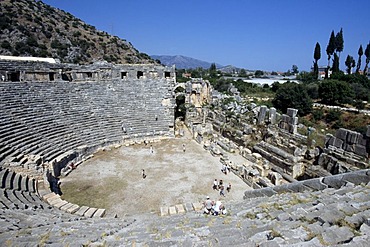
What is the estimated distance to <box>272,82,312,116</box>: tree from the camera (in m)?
29.0

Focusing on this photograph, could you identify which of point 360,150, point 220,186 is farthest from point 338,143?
point 220,186

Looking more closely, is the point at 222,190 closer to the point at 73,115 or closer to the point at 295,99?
the point at 73,115

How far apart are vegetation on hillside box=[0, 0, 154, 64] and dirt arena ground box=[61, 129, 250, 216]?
1149 inches

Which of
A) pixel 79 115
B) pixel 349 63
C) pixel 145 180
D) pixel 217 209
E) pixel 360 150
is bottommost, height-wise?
pixel 145 180

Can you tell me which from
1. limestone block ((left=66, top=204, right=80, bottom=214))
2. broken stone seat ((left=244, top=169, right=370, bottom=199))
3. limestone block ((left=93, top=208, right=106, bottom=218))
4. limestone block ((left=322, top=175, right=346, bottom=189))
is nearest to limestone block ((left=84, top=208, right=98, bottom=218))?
limestone block ((left=93, top=208, right=106, bottom=218))

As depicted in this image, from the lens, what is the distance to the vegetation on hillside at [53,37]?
1473 inches

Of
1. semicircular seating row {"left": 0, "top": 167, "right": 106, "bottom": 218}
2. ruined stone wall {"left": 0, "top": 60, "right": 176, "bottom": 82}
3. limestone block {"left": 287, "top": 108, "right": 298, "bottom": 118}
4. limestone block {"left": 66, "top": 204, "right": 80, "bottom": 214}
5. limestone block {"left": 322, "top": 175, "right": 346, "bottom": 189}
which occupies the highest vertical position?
ruined stone wall {"left": 0, "top": 60, "right": 176, "bottom": 82}

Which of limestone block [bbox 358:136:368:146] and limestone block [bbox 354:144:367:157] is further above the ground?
limestone block [bbox 358:136:368:146]

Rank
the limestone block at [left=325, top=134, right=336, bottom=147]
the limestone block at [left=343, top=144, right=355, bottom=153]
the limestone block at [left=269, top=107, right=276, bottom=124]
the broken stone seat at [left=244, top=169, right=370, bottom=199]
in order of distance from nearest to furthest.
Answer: the broken stone seat at [left=244, top=169, right=370, bottom=199] < the limestone block at [left=343, top=144, right=355, bottom=153] < the limestone block at [left=325, top=134, right=336, bottom=147] < the limestone block at [left=269, top=107, right=276, bottom=124]

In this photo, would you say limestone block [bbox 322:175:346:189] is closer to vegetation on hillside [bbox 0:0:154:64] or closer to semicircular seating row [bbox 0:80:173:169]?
semicircular seating row [bbox 0:80:173:169]

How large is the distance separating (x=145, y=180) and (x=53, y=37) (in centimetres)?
3911

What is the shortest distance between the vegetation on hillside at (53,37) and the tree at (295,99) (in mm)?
27873

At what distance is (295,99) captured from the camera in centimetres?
2928

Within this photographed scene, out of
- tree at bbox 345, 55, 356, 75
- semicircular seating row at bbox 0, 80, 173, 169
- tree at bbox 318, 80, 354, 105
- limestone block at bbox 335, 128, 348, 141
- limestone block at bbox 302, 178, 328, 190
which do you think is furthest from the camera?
tree at bbox 345, 55, 356, 75
